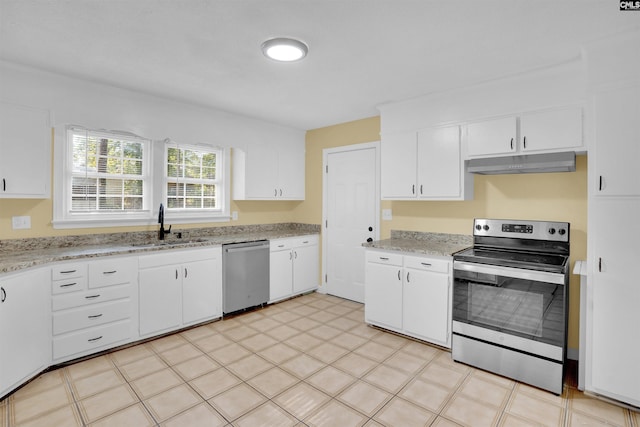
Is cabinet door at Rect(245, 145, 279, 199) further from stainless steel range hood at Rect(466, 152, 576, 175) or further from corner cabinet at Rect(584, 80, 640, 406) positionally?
corner cabinet at Rect(584, 80, 640, 406)

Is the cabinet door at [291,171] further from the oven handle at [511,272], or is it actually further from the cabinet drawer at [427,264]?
the oven handle at [511,272]

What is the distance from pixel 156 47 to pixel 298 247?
288 centimetres

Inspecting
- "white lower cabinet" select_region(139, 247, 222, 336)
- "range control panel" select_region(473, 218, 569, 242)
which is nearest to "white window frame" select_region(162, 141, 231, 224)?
"white lower cabinet" select_region(139, 247, 222, 336)

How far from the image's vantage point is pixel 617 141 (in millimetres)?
2150

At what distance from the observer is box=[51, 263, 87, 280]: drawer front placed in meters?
2.57

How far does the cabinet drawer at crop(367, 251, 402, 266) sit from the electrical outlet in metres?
3.19

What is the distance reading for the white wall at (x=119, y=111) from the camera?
Answer: 2678 mm

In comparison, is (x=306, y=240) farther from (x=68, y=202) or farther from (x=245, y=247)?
(x=68, y=202)

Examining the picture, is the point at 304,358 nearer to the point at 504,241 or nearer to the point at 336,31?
the point at 504,241

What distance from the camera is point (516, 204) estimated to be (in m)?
3.05

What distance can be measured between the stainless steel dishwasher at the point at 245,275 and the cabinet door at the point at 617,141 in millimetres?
3273

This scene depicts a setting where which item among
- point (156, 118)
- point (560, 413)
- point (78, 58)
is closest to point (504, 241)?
point (560, 413)

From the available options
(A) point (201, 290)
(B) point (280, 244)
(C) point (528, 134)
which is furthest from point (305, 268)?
(C) point (528, 134)

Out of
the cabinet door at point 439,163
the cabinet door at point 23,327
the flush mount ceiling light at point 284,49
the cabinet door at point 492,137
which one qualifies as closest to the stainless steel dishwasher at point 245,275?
the cabinet door at point 23,327
